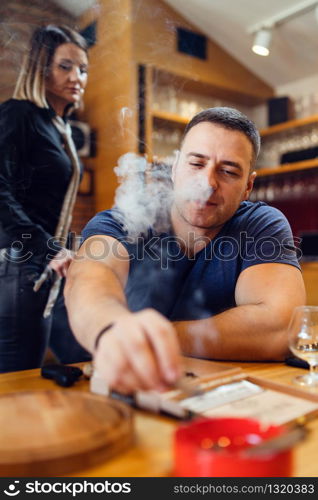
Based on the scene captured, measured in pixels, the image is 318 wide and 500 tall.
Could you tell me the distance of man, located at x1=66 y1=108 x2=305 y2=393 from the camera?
3.65ft

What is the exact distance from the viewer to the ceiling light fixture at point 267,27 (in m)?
2.11

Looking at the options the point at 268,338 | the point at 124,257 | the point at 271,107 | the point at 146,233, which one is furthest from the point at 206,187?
the point at 271,107

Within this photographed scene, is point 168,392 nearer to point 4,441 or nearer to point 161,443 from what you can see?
point 161,443

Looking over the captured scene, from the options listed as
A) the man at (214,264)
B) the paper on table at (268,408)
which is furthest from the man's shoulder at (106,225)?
the paper on table at (268,408)

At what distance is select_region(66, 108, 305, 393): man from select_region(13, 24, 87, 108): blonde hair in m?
0.43

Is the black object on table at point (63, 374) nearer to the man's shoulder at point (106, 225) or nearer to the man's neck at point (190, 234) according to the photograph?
the man's shoulder at point (106, 225)

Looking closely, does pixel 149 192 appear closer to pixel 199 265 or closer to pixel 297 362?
pixel 199 265

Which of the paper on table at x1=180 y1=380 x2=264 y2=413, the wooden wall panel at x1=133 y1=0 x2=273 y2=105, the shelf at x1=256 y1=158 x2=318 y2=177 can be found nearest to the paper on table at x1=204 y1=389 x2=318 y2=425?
the paper on table at x1=180 y1=380 x2=264 y2=413

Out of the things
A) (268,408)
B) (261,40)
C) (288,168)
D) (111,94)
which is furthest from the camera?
(288,168)

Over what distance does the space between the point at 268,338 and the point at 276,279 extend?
19 cm

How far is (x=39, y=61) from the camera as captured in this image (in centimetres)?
139

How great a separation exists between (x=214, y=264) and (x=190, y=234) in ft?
0.40

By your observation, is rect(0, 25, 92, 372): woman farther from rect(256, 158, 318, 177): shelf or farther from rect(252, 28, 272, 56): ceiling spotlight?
rect(256, 158, 318, 177): shelf

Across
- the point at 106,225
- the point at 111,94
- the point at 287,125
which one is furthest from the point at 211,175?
the point at 287,125
